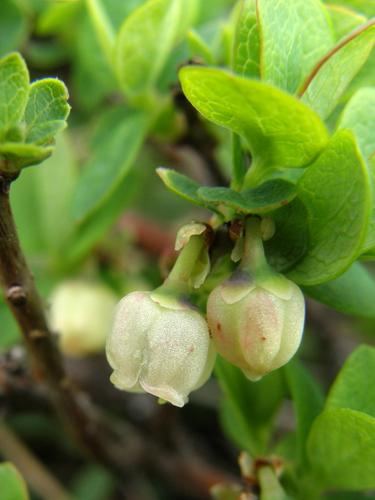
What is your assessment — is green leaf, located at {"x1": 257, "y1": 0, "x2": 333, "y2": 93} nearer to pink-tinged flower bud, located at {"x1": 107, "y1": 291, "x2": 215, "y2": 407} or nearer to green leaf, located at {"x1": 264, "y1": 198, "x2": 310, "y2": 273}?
green leaf, located at {"x1": 264, "y1": 198, "x2": 310, "y2": 273}

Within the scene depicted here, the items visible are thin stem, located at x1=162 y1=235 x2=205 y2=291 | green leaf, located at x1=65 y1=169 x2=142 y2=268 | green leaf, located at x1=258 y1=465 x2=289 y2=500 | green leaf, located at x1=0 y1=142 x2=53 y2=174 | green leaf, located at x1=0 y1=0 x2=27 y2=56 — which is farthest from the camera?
green leaf, located at x1=0 y1=0 x2=27 y2=56

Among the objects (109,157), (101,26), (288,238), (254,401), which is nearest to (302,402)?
(254,401)

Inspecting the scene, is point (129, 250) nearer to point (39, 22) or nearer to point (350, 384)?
point (39, 22)

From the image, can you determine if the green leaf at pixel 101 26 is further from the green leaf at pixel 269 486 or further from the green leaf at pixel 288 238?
the green leaf at pixel 269 486

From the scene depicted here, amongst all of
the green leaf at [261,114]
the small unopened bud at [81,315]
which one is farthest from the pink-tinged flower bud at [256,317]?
the small unopened bud at [81,315]

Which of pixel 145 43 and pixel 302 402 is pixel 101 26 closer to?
pixel 145 43

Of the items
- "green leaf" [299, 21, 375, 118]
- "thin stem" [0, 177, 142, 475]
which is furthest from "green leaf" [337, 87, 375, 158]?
Answer: "thin stem" [0, 177, 142, 475]
